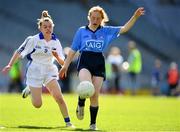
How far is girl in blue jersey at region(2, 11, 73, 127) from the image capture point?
50.2ft

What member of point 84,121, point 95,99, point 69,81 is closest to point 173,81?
point 69,81

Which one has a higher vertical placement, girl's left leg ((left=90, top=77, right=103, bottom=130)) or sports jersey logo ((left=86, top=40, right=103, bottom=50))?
sports jersey logo ((left=86, top=40, right=103, bottom=50))

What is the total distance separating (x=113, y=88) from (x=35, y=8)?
1226 cm

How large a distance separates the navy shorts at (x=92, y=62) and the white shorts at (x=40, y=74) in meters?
0.97

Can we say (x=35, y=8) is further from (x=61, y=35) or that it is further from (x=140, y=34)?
(x=140, y=34)

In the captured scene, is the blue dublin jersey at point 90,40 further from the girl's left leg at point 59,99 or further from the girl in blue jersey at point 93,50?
the girl's left leg at point 59,99

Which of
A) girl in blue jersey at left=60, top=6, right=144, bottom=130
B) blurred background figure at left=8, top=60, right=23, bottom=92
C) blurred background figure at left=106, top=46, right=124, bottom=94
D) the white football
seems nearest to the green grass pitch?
the white football

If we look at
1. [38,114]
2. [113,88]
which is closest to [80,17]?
[113,88]

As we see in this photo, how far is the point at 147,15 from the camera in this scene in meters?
48.9

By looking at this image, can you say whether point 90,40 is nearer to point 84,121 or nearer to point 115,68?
point 84,121

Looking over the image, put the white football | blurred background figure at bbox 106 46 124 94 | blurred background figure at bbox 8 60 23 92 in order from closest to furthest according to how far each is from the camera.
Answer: the white football < blurred background figure at bbox 106 46 124 94 < blurred background figure at bbox 8 60 23 92

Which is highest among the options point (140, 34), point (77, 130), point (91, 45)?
point (140, 34)

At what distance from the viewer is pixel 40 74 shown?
1560 cm

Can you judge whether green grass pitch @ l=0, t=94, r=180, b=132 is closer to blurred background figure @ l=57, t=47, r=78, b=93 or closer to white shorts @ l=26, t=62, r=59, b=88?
white shorts @ l=26, t=62, r=59, b=88
